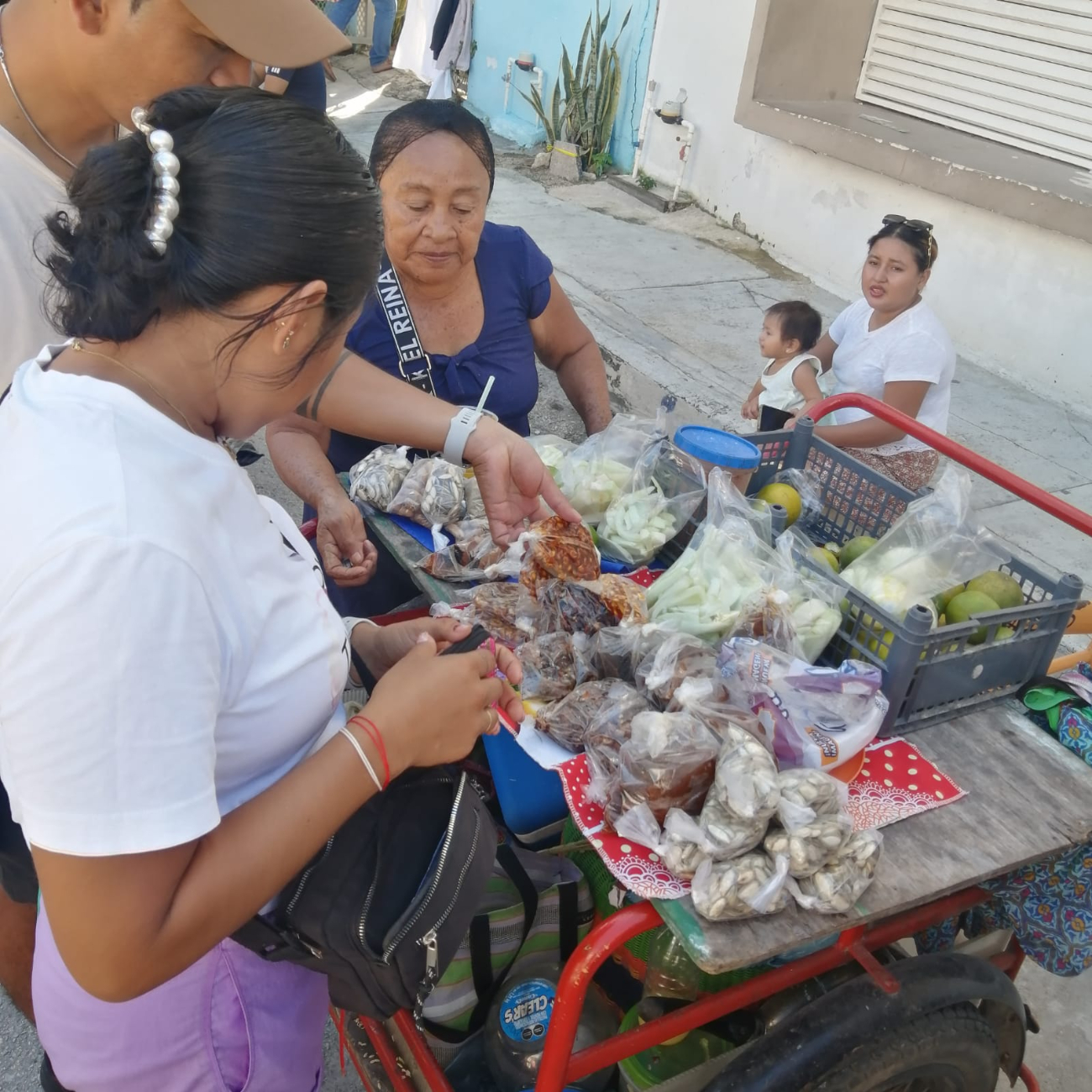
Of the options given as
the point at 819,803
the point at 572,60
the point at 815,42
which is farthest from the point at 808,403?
the point at 572,60

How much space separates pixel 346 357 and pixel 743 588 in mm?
981

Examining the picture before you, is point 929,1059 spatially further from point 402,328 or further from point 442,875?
point 402,328

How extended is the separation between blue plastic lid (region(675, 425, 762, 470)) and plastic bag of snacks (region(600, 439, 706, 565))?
0.08 ft

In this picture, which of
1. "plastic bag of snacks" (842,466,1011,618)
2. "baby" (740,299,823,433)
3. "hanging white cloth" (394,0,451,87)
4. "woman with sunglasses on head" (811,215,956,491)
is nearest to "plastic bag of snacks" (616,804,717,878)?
"plastic bag of snacks" (842,466,1011,618)

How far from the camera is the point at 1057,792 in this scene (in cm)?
149

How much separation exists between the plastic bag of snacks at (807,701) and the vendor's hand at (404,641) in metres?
0.35

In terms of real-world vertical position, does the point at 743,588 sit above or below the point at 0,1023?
above

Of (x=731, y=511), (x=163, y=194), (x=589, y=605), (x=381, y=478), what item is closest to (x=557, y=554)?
(x=589, y=605)

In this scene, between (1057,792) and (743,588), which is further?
(743,588)

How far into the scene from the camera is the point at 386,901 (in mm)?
1180

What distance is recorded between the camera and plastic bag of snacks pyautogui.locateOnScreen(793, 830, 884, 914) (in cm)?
122

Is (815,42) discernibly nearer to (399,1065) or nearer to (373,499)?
(373,499)

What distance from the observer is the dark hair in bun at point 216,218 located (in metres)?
0.96

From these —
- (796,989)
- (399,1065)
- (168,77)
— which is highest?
(168,77)
